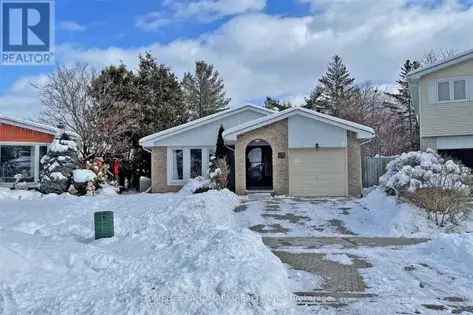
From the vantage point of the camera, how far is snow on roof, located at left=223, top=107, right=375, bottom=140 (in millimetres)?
19516

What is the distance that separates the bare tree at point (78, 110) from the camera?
26172mm

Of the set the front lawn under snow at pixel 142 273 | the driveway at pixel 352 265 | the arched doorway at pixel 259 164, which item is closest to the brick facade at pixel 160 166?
the arched doorway at pixel 259 164

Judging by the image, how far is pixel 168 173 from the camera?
2292 centimetres

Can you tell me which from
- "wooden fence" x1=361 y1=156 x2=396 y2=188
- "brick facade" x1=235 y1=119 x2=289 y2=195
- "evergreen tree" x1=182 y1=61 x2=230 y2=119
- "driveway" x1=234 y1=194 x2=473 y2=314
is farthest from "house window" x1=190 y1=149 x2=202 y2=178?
"evergreen tree" x1=182 y1=61 x2=230 y2=119

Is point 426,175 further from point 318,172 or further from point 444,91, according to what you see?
point 444,91

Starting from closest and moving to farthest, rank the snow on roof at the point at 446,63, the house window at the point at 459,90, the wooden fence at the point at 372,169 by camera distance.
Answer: the snow on roof at the point at 446,63 → the house window at the point at 459,90 → the wooden fence at the point at 372,169

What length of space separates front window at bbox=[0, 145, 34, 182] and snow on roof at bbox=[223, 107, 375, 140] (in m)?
11.0

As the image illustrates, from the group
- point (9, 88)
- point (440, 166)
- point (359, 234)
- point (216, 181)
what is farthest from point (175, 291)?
point (9, 88)

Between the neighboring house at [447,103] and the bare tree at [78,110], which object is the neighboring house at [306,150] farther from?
the bare tree at [78,110]

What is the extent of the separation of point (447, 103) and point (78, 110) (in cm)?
2104

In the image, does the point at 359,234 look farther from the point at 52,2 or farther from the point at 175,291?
the point at 52,2

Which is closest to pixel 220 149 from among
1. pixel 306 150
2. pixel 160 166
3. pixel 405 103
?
pixel 160 166

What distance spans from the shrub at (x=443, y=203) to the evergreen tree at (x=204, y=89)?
36.2 meters

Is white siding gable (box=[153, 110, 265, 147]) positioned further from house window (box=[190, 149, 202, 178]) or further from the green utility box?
the green utility box
